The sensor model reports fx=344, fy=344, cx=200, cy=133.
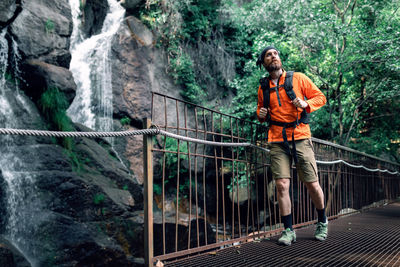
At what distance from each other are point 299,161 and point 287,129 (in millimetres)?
354

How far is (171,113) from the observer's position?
13414 mm

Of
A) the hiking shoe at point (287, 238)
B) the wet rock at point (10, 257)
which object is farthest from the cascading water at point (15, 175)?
the hiking shoe at point (287, 238)

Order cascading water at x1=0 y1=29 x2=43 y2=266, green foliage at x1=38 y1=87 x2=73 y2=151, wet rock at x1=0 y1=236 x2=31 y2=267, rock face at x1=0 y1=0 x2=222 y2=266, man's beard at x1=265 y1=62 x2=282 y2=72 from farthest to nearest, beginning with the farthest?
green foliage at x1=38 y1=87 x2=73 y2=151, cascading water at x1=0 y1=29 x2=43 y2=266, rock face at x1=0 y1=0 x2=222 y2=266, wet rock at x1=0 y1=236 x2=31 y2=267, man's beard at x1=265 y1=62 x2=282 y2=72

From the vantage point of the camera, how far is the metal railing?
8.80 ft

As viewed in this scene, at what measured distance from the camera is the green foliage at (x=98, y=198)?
6.74 m

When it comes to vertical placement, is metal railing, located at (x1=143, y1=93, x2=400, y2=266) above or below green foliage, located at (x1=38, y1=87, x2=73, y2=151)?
below

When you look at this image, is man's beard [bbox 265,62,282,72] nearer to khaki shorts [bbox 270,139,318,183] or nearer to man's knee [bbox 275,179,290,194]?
khaki shorts [bbox 270,139,318,183]

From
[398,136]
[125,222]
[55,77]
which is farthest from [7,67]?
[398,136]

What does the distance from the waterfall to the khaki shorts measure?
8.97 m

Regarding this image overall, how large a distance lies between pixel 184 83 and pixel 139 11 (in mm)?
3271

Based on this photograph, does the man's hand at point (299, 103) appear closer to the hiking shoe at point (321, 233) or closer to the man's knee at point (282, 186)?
the man's knee at point (282, 186)

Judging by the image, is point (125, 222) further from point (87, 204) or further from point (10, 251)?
point (10, 251)

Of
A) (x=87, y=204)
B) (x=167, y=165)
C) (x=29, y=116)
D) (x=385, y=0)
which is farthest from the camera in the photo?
(x=167, y=165)

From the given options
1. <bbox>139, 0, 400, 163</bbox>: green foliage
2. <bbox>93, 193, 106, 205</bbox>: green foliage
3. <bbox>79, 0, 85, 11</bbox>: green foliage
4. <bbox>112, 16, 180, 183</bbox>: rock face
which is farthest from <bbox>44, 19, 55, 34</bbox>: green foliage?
<bbox>93, 193, 106, 205</bbox>: green foliage
